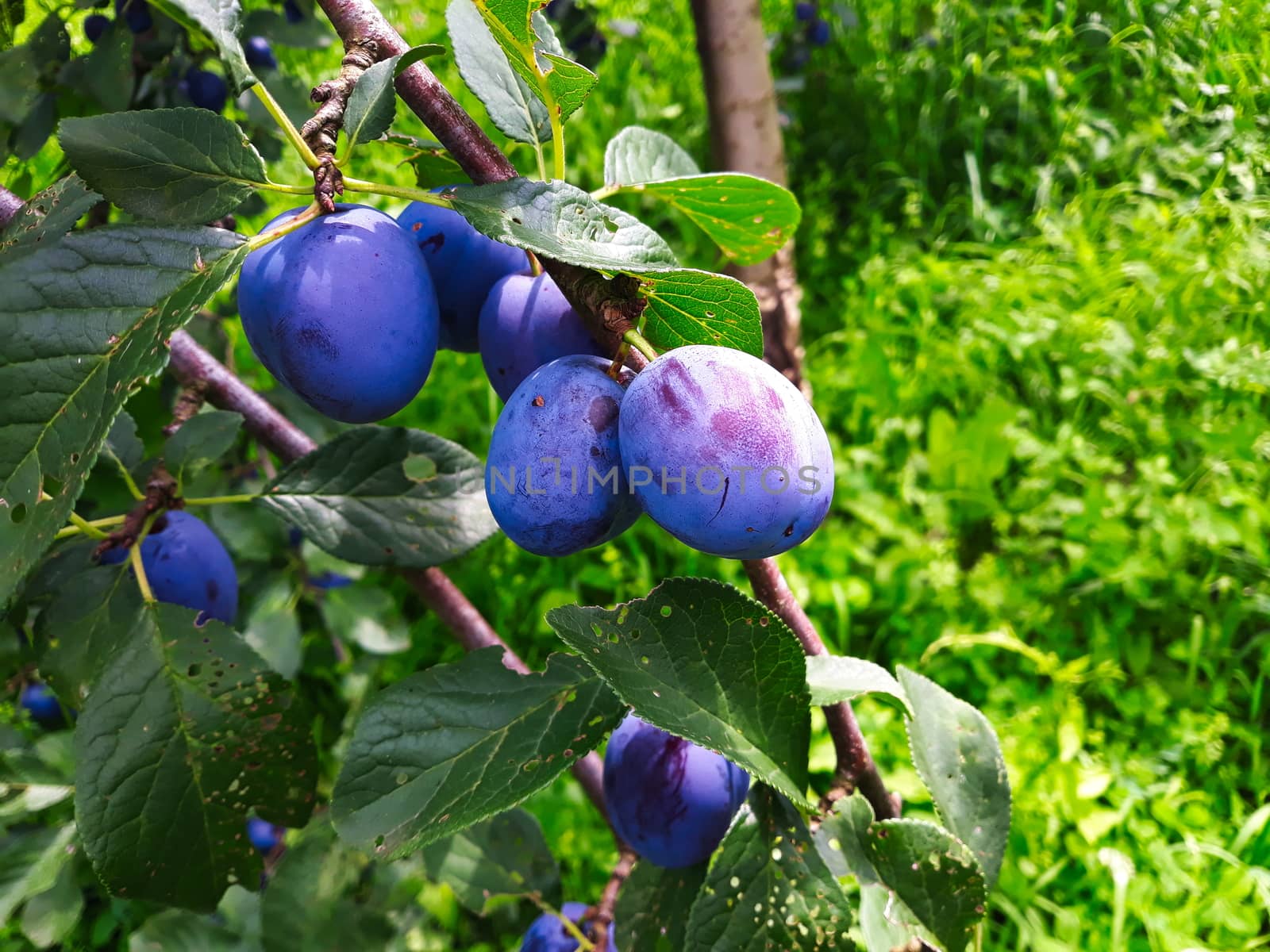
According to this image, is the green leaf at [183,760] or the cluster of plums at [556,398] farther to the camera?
the green leaf at [183,760]

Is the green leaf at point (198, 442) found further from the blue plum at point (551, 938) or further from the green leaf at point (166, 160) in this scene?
the blue plum at point (551, 938)

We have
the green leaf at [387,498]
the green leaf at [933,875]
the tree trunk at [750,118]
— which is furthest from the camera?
the tree trunk at [750,118]

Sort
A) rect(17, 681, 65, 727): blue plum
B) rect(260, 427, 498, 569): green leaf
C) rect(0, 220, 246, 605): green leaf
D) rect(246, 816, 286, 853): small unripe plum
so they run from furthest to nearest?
rect(246, 816, 286, 853): small unripe plum
rect(17, 681, 65, 727): blue plum
rect(260, 427, 498, 569): green leaf
rect(0, 220, 246, 605): green leaf

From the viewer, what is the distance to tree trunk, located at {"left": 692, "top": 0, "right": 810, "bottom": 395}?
1.92m

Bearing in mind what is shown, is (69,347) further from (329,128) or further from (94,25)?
(94,25)

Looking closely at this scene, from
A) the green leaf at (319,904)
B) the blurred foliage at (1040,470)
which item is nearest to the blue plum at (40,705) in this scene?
the blurred foliage at (1040,470)

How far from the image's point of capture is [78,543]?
2.86 ft

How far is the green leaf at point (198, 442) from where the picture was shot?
0.87m

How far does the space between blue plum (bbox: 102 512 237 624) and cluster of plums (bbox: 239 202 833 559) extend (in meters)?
0.35

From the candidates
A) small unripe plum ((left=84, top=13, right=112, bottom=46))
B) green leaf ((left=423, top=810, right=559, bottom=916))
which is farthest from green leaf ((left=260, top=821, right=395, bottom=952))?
small unripe plum ((left=84, top=13, right=112, bottom=46))

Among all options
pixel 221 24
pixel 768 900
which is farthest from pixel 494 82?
pixel 768 900

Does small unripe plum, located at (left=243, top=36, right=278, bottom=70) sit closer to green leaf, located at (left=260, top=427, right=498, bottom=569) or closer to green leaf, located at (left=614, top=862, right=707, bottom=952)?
green leaf, located at (left=260, top=427, right=498, bottom=569)

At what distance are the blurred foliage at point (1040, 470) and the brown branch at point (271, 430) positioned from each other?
0.87 ft

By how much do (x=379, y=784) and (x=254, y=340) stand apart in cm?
35
